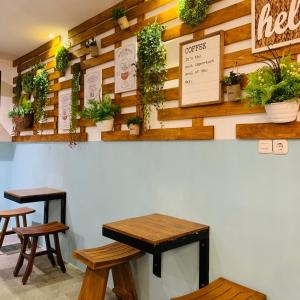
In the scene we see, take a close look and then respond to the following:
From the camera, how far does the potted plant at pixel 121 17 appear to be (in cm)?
298

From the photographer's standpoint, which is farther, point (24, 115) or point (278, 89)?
point (24, 115)

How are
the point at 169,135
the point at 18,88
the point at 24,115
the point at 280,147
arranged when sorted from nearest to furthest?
the point at 280,147
the point at 169,135
the point at 24,115
the point at 18,88

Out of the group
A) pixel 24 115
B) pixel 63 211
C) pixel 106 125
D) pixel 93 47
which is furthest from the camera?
pixel 24 115

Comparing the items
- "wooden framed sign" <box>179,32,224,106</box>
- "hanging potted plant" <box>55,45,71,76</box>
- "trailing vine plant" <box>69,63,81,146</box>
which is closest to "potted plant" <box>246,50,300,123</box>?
"wooden framed sign" <box>179,32,224,106</box>

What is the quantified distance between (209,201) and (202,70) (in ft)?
3.15

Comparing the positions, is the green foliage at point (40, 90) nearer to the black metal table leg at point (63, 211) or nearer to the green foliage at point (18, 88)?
the green foliage at point (18, 88)

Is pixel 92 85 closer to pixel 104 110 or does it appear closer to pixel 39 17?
pixel 104 110

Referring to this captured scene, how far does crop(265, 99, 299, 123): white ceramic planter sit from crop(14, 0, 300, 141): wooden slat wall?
117 mm

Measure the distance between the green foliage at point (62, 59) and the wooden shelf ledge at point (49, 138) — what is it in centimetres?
82

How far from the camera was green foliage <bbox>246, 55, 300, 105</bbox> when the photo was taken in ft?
5.60

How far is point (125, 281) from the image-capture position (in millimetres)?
2721

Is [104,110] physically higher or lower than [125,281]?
higher

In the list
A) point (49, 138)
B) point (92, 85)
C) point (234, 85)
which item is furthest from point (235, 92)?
point (49, 138)

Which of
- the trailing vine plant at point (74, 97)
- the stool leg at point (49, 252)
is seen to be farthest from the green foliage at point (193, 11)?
the stool leg at point (49, 252)
